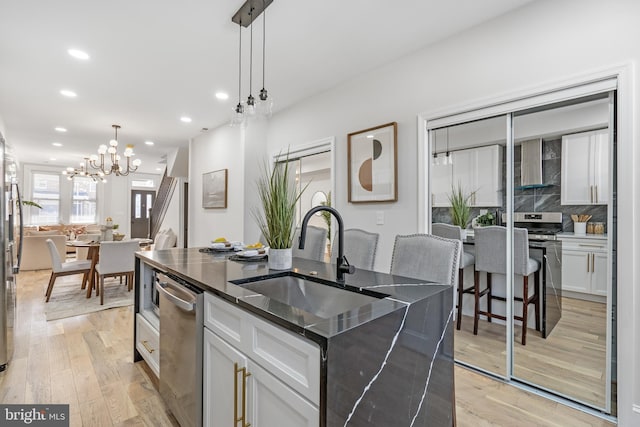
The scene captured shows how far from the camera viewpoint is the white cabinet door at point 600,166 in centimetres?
189

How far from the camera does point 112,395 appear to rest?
2.04 metres

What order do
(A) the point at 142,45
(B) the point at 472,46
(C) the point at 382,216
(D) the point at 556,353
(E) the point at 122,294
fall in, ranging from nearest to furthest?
(D) the point at 556,353, (B) the point at 472,46, (A) the point at 142,45, (C) the point at 382,216, (E) the point at 122,294

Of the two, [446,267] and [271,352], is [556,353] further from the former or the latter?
[271,352]

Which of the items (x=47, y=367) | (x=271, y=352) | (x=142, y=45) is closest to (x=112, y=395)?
(x=47, y=367)

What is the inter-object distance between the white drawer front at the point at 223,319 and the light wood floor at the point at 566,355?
2.08m

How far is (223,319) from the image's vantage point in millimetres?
1296

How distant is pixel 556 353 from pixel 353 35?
9.32 ft

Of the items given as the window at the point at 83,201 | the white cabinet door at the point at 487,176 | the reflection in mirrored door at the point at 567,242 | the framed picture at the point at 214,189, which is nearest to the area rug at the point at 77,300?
the framed picture at the point at 214,189

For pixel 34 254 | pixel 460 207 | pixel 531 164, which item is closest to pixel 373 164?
pixel 460 207

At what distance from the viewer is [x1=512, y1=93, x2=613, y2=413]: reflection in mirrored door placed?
1.92 m

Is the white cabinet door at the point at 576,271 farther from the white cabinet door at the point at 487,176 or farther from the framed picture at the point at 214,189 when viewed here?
the framed picture at the point at 214,189

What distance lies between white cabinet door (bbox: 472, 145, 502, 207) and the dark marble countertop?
1.32 m

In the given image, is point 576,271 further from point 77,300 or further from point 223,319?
point 77,300

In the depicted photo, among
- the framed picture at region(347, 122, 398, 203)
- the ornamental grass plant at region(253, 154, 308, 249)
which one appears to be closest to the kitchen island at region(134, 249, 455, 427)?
the ornamental grass plant at region(253, 154, 308, 249)
